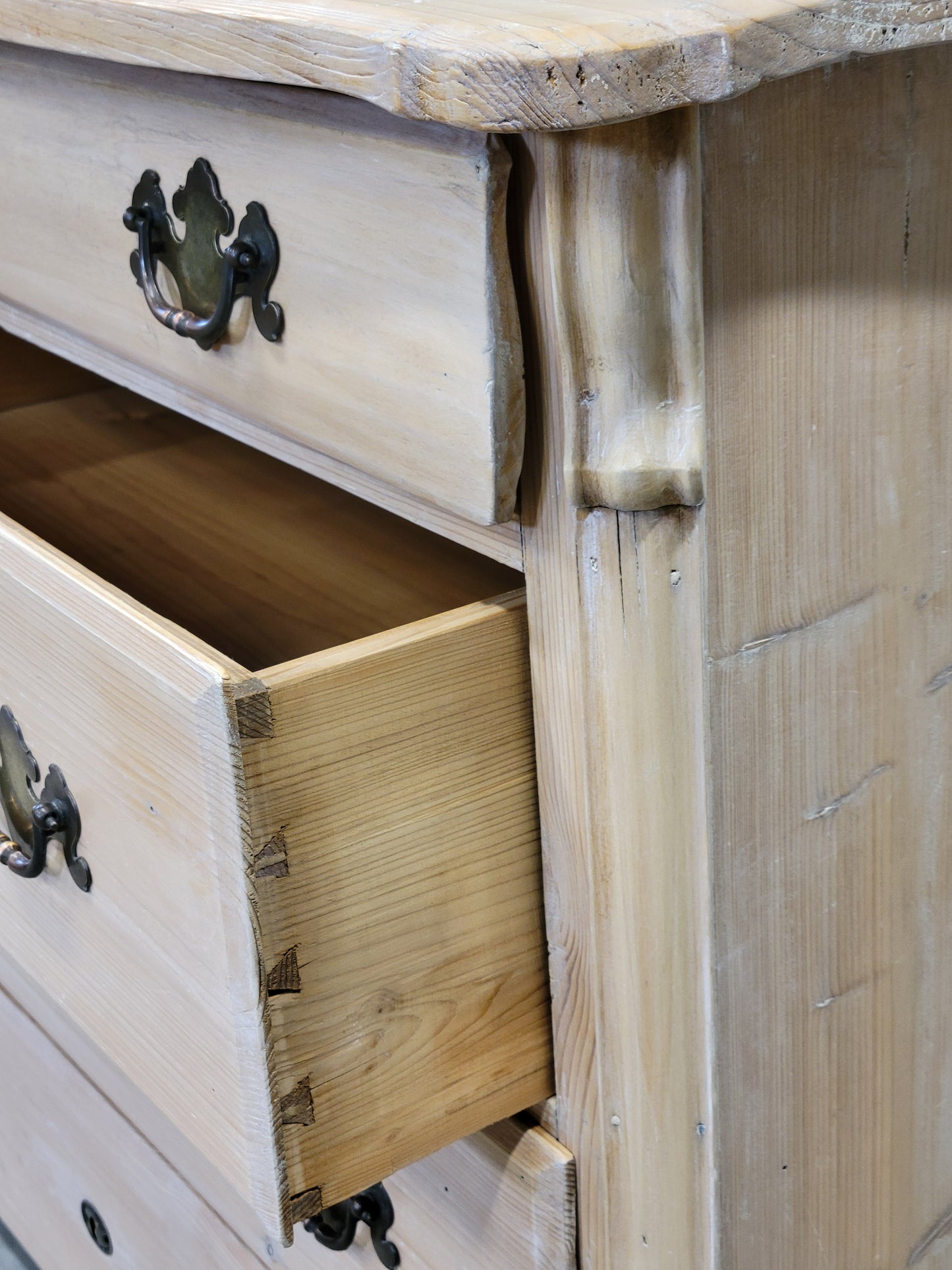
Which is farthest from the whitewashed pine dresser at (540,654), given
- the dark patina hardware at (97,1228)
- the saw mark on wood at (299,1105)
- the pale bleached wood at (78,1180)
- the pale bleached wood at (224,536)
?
the dark patina hardware at (97,1228)

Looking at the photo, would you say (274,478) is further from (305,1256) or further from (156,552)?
(305,1256)

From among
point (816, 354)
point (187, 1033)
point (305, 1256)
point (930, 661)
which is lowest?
point (305, 1256)

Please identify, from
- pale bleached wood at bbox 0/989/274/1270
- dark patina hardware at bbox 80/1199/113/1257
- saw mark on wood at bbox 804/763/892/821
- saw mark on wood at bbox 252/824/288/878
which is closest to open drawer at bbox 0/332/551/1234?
saw mark on wood at bbox 252/824/288/878

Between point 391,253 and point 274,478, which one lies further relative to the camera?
point 274,478

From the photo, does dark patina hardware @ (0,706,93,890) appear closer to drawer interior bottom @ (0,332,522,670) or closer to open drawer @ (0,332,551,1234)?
open drawer @ (0,332,551,1234)

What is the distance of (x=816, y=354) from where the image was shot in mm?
430

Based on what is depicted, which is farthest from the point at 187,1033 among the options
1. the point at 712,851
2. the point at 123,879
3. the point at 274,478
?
the point at 274,478

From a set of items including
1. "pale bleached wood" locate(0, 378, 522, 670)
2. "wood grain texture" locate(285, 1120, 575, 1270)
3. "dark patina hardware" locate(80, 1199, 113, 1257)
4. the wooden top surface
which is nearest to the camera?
the wooden top surface

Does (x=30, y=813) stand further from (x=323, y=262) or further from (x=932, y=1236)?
(x=932, y=1236)

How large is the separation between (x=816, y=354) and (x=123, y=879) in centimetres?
32

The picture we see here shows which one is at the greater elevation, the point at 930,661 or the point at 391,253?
the point at 391,253

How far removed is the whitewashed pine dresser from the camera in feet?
1.28

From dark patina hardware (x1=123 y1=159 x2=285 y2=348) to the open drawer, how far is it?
11 cm

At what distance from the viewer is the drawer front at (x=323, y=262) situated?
1.32ft
